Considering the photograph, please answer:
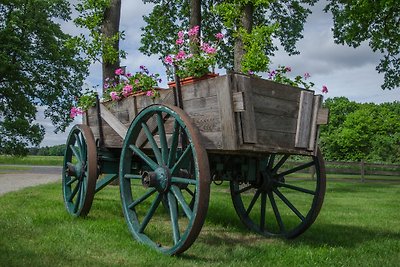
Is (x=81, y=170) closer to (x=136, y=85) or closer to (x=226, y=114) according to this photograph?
(x=136, y=85)

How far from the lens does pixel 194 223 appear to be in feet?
12.7

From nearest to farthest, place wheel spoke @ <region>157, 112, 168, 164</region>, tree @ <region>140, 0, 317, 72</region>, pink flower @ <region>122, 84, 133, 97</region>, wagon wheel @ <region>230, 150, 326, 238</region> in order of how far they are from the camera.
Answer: wheel spoke @ <region>157, 112, 168, 164</region>
wagon wheel @ <region>230, 150, 326, 238</region>
pink flower @ <region>122, 84, 133, 97</region>
tree @ <region>140, 0, 317, 72</region>

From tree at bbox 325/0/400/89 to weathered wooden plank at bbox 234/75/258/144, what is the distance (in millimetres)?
12433

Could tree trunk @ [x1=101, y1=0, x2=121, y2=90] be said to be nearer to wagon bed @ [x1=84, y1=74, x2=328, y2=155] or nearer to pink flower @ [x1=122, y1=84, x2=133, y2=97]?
pink flower @ [x1=122, y1=84, x2=133, y2=97]

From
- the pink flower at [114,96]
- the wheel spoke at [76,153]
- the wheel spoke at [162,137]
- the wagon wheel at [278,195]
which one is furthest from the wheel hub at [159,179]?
the wheel spoke at [76,153]

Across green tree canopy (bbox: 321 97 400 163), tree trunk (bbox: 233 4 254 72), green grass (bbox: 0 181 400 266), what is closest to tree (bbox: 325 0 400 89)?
tree trunk (bbox: 233 4 254 72)

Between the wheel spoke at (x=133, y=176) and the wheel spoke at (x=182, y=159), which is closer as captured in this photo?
the wheel spoke at (x=182, y=159)

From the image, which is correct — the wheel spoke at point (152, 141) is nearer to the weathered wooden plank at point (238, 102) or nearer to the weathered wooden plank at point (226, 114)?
the weathered wooden plank at point (226, 114)

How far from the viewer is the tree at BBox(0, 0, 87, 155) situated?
23.0 metres

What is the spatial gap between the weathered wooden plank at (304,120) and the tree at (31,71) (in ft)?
66.1

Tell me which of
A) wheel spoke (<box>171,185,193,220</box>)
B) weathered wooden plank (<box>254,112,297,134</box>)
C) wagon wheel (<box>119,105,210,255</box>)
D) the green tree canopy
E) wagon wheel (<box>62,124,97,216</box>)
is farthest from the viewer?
the green tree canopy

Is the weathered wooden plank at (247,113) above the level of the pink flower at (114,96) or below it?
below

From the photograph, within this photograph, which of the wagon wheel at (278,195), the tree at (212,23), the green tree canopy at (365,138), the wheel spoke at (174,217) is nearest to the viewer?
the wheel spoke at (174,217)

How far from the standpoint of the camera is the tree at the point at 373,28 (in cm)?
1580
